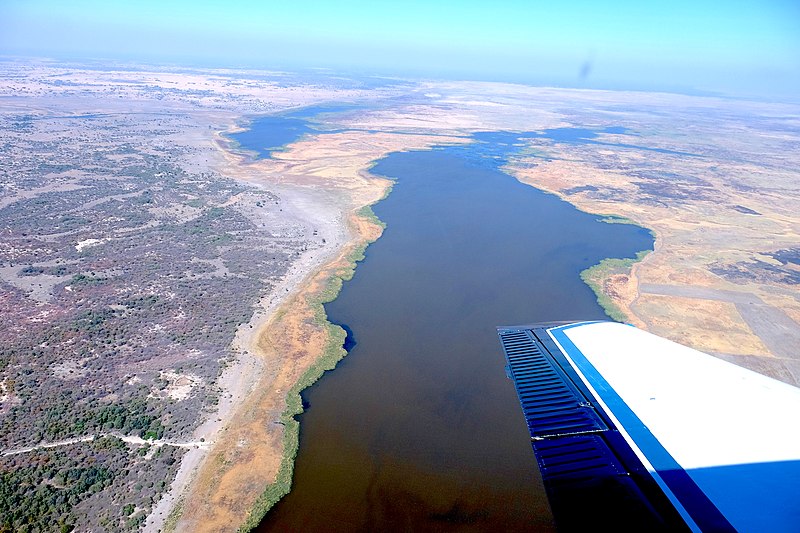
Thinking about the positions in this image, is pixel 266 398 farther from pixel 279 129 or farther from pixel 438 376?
pixel 279 129

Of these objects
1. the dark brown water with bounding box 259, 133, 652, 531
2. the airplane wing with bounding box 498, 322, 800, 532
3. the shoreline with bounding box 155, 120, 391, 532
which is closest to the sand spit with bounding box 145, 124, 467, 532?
the shoreline with bounding box 155, 120, 391, 532

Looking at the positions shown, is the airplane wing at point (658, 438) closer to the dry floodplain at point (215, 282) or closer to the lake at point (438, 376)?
the lake at point (438, 376)

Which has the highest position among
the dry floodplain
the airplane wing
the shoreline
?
the airplane wing

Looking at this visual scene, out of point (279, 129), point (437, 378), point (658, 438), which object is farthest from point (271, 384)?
point (279, 129)

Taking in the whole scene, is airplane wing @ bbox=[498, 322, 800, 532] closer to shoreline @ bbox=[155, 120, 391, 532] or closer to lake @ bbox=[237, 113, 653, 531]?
lake @ bbox=[237, 113, 653, 531]

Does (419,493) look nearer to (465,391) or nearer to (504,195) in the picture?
(465,391)

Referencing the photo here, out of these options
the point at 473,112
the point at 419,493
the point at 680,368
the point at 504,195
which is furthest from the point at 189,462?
the point at 473,112
